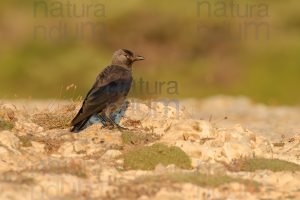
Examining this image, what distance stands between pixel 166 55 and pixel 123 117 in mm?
19976

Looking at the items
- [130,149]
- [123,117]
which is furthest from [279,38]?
[130,149]

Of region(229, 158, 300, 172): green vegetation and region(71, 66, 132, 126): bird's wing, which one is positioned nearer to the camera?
region(229, 158, 300, 172): green vegetation

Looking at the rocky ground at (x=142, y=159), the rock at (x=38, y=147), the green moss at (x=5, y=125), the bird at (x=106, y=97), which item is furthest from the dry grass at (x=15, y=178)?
the bird at (x=106, y=97)

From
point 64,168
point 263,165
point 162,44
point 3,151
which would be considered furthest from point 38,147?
point 162,44

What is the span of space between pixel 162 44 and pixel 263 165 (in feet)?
77.5

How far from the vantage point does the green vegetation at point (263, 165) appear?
14053 millimetres

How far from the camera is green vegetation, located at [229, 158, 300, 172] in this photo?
14053mm

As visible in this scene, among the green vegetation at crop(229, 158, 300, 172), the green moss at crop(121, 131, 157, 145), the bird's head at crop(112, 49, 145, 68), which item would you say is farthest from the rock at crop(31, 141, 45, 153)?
the bird's head at crop(112, 49, 145, 68)

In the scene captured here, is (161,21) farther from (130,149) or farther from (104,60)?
(130,149)

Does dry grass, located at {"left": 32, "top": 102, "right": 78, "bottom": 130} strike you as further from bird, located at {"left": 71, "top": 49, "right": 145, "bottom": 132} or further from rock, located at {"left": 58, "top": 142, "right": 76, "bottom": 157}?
rock, located at {"left": 58, "top": 142, "right": 76, "bottom": 157}

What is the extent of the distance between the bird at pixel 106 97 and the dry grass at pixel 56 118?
0.50 metres

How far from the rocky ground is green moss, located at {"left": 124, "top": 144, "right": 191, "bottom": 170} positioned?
0.7 inches

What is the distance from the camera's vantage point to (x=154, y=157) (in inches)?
554

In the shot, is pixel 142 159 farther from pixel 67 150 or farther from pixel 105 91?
pixel 105 91
